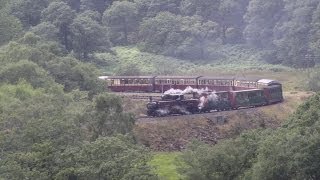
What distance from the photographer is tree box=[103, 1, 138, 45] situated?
77.6 metres

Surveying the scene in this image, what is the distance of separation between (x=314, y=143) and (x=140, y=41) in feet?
173

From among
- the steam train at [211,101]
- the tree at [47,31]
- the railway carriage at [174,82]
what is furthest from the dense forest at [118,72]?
the railway carriage at [174,82]

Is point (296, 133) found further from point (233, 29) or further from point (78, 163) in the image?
point (233, 29)

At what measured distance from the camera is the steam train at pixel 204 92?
4519 cm

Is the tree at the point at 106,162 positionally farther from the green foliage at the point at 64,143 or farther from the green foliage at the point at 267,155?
the green foliage at the point at 267,155

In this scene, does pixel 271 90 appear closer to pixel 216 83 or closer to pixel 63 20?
pixel 216 83

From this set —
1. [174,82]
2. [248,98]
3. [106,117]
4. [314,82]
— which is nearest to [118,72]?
[174,82]

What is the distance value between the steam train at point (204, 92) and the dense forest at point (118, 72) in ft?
15.5

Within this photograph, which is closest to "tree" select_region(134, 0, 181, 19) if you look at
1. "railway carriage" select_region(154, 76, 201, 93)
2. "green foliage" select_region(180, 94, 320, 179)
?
"railway carriage" select_region(154, 76, 201, 93)

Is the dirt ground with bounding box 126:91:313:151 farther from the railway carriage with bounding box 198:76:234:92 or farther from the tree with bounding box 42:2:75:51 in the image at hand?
the tree with bounding box 42:2:75:51

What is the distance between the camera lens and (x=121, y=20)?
258 ft

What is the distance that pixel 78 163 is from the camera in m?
27.9

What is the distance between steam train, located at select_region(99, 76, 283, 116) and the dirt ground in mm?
794

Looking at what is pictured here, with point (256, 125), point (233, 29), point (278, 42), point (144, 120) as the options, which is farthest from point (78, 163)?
point (233, 29)
